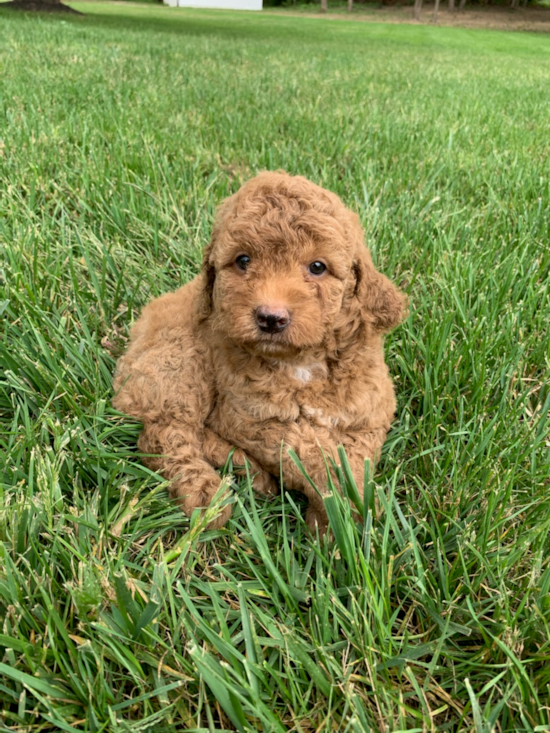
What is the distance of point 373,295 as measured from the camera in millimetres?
1989

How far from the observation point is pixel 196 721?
1.41 metres

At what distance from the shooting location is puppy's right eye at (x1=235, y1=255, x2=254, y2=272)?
1.82 metres

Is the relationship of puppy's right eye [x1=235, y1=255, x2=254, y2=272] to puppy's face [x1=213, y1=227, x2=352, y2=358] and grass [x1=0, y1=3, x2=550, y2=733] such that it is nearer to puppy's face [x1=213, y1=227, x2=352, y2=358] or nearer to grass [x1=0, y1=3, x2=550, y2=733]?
puppy's face [x1=213, y1=227, x2=352, y2=358]

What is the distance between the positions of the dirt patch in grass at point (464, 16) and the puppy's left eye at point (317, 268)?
41171mm

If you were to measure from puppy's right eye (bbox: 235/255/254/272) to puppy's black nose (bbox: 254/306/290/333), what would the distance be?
0.22 meters

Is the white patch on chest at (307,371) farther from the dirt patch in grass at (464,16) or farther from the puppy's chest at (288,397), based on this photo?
the dirt patch in grass at (464,16)

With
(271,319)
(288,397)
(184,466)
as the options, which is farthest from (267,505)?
(271,319)

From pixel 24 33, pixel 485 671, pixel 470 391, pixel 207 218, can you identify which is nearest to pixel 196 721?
pixel 485 671

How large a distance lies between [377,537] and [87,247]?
2.37m

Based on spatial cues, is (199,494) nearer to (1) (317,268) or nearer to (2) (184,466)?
(2) (184,466)

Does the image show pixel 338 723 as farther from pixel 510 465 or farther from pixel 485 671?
pixel 510 465

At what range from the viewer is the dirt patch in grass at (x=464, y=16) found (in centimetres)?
3644

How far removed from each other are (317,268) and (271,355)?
1.09ft

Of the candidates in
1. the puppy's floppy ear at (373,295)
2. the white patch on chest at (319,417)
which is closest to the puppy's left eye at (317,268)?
the puppy's floppy ear at (373,295)
